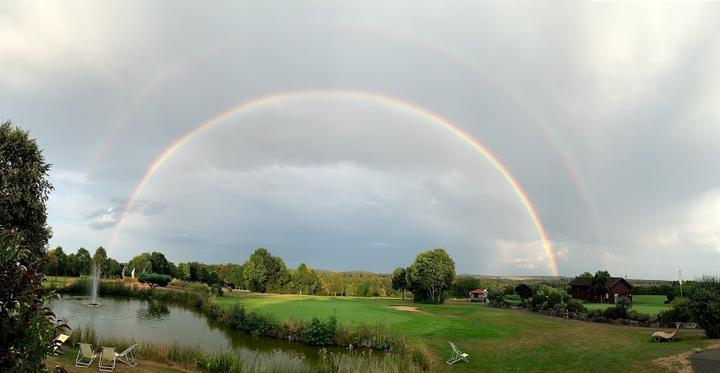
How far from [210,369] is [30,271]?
15504mm

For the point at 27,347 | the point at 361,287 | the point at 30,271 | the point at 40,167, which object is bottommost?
the point at 361,287

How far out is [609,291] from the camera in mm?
59500

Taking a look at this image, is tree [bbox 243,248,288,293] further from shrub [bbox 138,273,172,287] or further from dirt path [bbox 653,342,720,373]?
dirt path [bbox 653,342,720,373]

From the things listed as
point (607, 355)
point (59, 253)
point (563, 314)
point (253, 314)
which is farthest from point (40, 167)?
point (59, 253)

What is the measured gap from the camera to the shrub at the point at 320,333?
98.3ft

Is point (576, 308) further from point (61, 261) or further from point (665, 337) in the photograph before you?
point (61, 261)

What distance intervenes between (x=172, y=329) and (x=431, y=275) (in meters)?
37.5

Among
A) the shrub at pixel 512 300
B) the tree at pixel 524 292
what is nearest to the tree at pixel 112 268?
the shrub at pixel 512 300

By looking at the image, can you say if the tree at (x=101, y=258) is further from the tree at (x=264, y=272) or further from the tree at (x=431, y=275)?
the tree at (x=431, y=275)

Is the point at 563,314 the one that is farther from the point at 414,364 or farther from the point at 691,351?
the point at 414,364

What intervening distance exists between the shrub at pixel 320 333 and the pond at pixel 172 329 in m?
0.80

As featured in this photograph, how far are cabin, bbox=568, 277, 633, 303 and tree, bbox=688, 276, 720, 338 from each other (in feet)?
120

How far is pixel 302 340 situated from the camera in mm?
31344

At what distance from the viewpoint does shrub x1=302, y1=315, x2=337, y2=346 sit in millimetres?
29953
